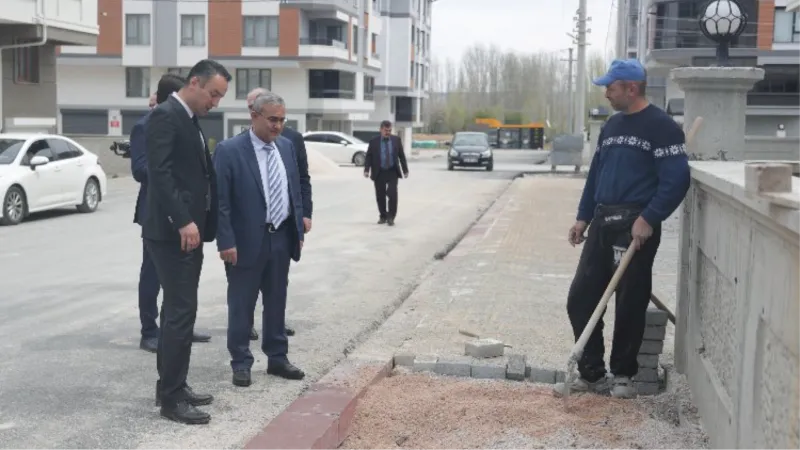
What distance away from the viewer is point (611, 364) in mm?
6461

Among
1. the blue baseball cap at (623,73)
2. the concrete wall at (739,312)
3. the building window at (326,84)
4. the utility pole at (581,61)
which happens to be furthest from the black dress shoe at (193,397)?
the building window at (326,84)

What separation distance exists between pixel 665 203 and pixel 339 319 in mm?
3801

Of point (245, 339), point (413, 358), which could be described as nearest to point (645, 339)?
point (413, 358)

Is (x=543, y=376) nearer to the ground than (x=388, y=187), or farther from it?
nearer to the ground

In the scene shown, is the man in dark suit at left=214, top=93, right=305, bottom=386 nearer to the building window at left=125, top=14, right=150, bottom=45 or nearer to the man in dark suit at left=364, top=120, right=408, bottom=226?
the man in dark suit at left=364, top=120, right=408, bottom=226

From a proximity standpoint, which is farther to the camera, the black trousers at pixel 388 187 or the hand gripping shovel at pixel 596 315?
the black trousers at pixel 388 187

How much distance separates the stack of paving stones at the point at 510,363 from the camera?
252 inches

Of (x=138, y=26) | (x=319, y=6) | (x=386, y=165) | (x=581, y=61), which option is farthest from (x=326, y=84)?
(x=386, y=165)

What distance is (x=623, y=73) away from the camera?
604 cm

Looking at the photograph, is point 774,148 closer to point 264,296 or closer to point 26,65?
point 264,296

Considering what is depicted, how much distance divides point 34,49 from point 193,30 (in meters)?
28.9

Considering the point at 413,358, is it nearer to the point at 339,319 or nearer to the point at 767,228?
the point at 339,319

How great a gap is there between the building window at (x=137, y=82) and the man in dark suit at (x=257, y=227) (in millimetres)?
54749

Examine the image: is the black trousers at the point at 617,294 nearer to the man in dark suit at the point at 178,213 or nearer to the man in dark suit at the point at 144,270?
the man in dark suit at the point at 178,213
